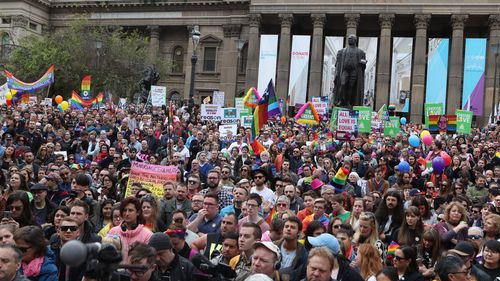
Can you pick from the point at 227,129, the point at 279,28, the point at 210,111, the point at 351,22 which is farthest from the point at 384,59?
the point at 227,129

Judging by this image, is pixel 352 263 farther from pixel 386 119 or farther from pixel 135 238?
pixel 386 119

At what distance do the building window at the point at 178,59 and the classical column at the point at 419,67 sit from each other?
21761mm

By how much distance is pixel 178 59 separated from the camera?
188 feet

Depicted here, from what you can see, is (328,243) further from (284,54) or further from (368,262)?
(284,54)

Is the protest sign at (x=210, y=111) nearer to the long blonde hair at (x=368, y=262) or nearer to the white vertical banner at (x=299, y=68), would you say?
the long blonde hair at (x=368, y=262)

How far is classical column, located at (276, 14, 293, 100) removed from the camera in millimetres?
48125

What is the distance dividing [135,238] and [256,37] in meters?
43.7

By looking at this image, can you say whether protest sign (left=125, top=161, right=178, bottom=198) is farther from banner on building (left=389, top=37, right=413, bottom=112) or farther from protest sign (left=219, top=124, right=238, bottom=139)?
banner on building (left=389, top=37, right=413, bottom=112)

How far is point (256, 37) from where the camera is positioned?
162ft

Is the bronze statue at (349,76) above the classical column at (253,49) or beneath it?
beneath

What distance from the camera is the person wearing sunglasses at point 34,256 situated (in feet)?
18.2

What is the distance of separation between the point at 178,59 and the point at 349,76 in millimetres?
39513

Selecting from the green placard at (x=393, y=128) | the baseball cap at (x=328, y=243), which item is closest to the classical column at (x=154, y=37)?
the green placard at (x=393, y=128)

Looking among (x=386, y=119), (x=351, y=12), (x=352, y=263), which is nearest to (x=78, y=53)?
(x=351, y=12)
